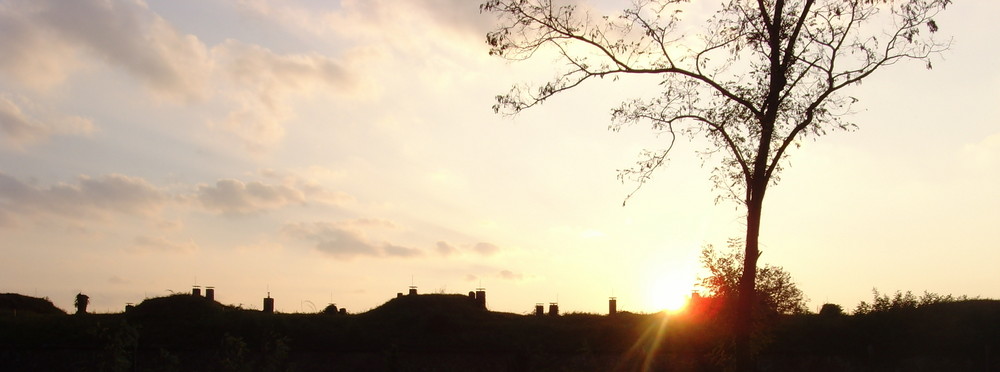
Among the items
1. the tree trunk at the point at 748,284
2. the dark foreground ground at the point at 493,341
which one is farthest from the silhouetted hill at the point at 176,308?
the tree trunk at the point at 748,284

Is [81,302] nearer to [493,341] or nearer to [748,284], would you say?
[493,341]

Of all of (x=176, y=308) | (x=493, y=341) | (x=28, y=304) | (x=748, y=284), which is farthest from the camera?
(x=28, y=304)

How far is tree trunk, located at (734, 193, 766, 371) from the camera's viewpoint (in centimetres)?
2406

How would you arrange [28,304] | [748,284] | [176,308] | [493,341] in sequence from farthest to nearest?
[28,304] → [176,308] → [493,341] → [748,284]

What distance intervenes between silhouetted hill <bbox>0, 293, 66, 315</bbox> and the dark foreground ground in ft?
33.8

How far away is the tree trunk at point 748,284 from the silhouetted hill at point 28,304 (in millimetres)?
48417

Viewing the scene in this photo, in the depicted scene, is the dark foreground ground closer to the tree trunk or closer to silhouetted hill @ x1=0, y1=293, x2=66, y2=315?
silhouetted hill @ x1=0, y1=293, x2=66, y2=315

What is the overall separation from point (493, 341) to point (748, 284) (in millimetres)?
24457

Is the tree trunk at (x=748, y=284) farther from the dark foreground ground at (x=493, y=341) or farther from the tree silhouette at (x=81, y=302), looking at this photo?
the tree silhouette at (x=81, y=302)

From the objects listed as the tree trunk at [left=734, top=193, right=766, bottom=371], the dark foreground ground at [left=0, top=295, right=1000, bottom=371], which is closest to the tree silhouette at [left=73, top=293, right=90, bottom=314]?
the dark foreground ground at [left=0, top=295, right=1000, bottom=371]

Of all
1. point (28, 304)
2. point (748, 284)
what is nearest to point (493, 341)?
point (748, 284)

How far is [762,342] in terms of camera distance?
4031cm

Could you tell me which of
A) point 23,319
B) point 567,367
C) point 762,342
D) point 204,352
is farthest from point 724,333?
point 23,319

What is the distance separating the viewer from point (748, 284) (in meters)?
24.1
